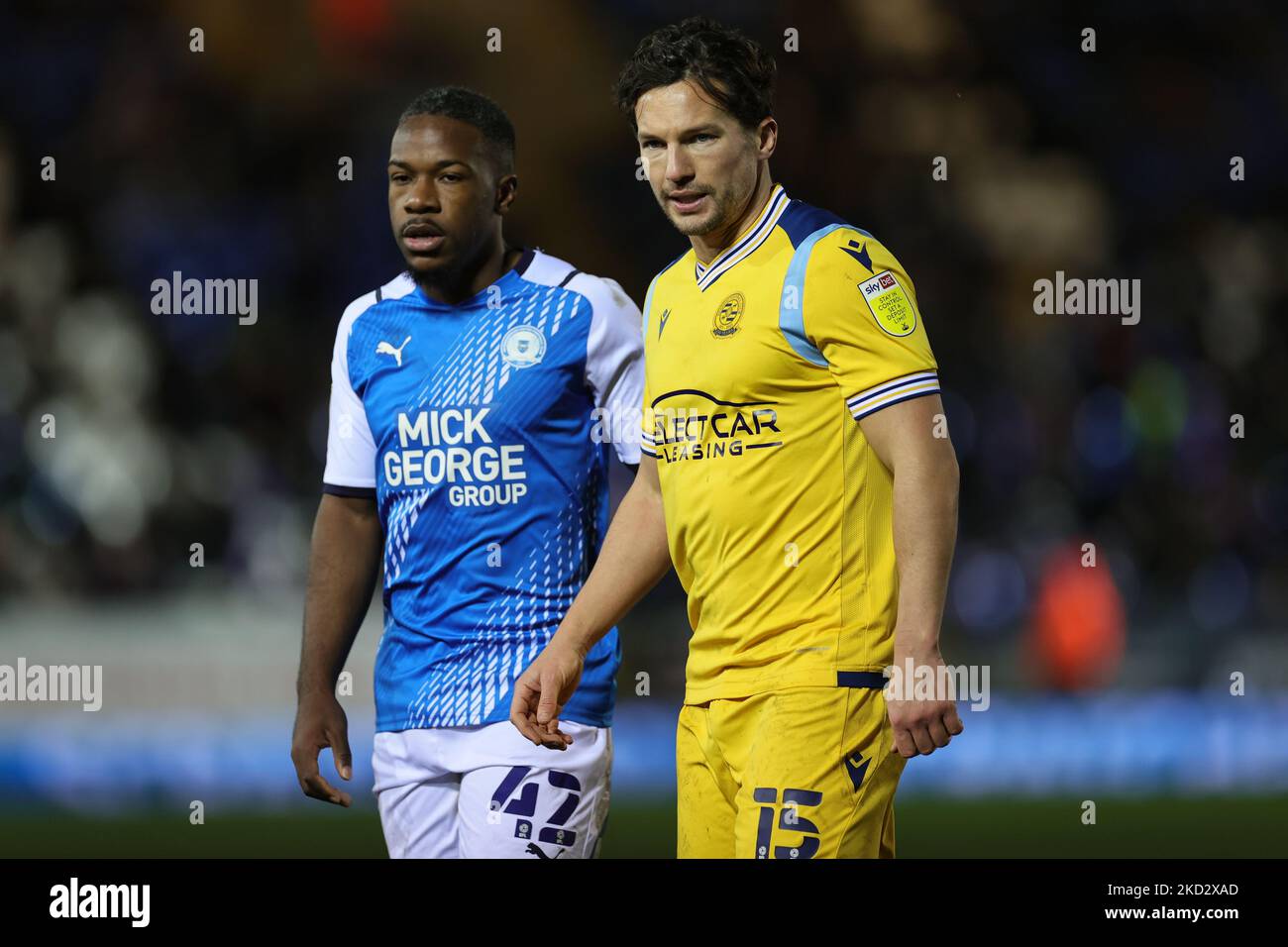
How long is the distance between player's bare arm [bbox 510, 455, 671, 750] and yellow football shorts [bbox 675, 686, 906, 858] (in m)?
0.46

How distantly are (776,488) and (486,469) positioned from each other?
1.08m

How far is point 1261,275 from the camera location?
1457cm

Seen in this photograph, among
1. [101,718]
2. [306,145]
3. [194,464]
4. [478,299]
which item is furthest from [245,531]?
[478,299]

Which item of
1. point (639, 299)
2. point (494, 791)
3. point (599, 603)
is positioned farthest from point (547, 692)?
point (639, 299)

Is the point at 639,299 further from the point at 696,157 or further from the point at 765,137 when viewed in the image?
the point at 696,157

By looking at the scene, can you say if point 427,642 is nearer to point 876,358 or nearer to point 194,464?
point 876,358

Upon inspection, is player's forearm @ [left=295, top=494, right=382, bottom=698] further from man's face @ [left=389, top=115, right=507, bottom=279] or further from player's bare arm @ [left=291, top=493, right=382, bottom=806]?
man's face @ [left=389, top=115, right=507, bottom=279]

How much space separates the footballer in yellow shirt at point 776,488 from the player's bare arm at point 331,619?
845mm

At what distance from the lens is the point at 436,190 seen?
15.8ft

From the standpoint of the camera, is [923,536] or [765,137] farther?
[765,137]

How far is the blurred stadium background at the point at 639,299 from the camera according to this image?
32.9ft

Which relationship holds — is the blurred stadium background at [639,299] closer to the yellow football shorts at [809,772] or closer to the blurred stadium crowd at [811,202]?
the blurred stadium crowd at [811,202]

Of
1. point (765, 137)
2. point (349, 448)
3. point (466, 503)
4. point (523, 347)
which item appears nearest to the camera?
point (765, 137)

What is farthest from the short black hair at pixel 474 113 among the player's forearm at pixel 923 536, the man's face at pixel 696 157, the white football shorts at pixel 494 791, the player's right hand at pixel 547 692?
the player's forearm at pixel 923 536
